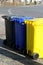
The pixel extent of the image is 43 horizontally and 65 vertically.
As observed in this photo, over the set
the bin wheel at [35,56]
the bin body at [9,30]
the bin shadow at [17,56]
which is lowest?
the bin shadow at [17,56]

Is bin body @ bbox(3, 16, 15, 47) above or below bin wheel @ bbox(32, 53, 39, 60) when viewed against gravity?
above

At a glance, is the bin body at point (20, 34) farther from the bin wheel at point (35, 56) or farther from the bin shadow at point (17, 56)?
the bin wheel at point (35, 56)

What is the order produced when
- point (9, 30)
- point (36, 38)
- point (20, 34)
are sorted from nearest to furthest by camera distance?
point (36, 38) < point (20, 34) < point (9, 30)

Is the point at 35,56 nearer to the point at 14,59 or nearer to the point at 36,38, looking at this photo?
the point at 36,38

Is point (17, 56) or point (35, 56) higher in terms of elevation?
point (35, 56)

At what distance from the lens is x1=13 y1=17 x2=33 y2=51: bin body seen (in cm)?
899

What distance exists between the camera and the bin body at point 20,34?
29.5 ft

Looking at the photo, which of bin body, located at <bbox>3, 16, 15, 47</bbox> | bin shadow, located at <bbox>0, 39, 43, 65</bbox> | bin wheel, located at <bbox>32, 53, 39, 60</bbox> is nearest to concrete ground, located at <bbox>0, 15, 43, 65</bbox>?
bin shadow, located at <bbox>0, 39, 43, 65</bbox>

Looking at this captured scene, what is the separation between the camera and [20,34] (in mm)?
9133

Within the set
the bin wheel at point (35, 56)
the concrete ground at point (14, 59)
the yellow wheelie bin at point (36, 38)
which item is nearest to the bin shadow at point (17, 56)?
the concrete ground at point (14, 59)

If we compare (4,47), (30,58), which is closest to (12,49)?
(4,47)

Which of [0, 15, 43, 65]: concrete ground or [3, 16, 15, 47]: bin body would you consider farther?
[3, 16, 15, 47]: bin body

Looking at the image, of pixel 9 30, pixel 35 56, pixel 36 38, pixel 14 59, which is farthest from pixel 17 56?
pixel 9 30

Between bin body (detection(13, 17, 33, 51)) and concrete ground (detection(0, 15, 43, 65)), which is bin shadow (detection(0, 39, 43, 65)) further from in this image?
bin body (detection(13, 17, 33, 51))
